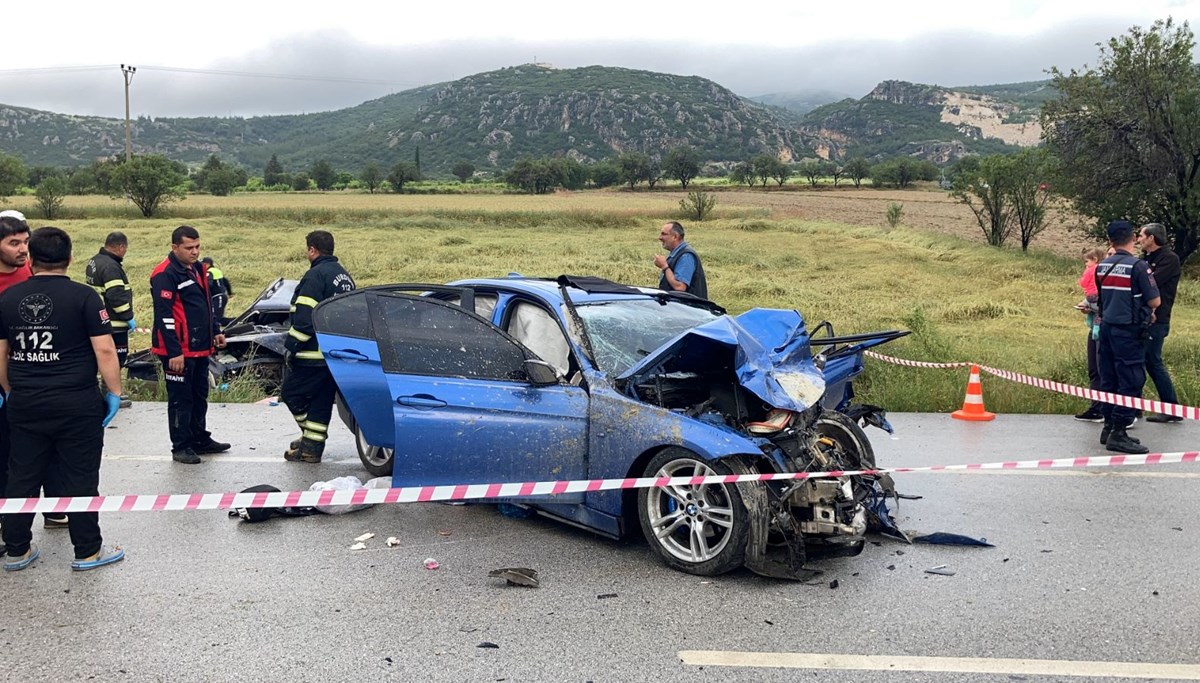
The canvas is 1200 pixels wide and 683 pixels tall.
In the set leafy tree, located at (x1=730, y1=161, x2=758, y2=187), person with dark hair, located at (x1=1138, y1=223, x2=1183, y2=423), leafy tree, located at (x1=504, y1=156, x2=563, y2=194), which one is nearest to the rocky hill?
leafy tree, located at (x1=730, y1=161, x2=758, y2=187)

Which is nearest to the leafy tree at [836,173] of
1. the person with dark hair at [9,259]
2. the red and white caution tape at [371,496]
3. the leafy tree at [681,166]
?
the leafy tree at [681,166]

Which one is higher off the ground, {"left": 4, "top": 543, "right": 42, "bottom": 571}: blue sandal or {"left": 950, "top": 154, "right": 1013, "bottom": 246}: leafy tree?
{"left": 950, "top": 154, "right": 1013, "bottom": 246}: leafy tree

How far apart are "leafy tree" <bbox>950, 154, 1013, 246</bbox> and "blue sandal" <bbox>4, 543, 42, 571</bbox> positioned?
3690cm

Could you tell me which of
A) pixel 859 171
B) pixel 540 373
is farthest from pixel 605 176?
pixel 540 373

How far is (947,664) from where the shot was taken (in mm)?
3594

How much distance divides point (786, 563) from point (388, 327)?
265 cm

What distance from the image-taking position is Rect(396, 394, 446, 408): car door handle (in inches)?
203

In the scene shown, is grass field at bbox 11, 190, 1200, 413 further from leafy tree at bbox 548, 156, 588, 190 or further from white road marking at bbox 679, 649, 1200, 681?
leafy tree at bbox 548, 156, 588, 190

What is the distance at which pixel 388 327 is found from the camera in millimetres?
5508

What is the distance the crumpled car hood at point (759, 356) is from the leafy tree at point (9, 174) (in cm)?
7624

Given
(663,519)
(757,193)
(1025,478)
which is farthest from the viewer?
(757,193)

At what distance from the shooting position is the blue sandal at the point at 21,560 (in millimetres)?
4770

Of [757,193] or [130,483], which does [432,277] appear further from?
[757,193]

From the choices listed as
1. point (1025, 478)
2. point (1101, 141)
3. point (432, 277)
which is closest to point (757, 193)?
point (1101, 141)
